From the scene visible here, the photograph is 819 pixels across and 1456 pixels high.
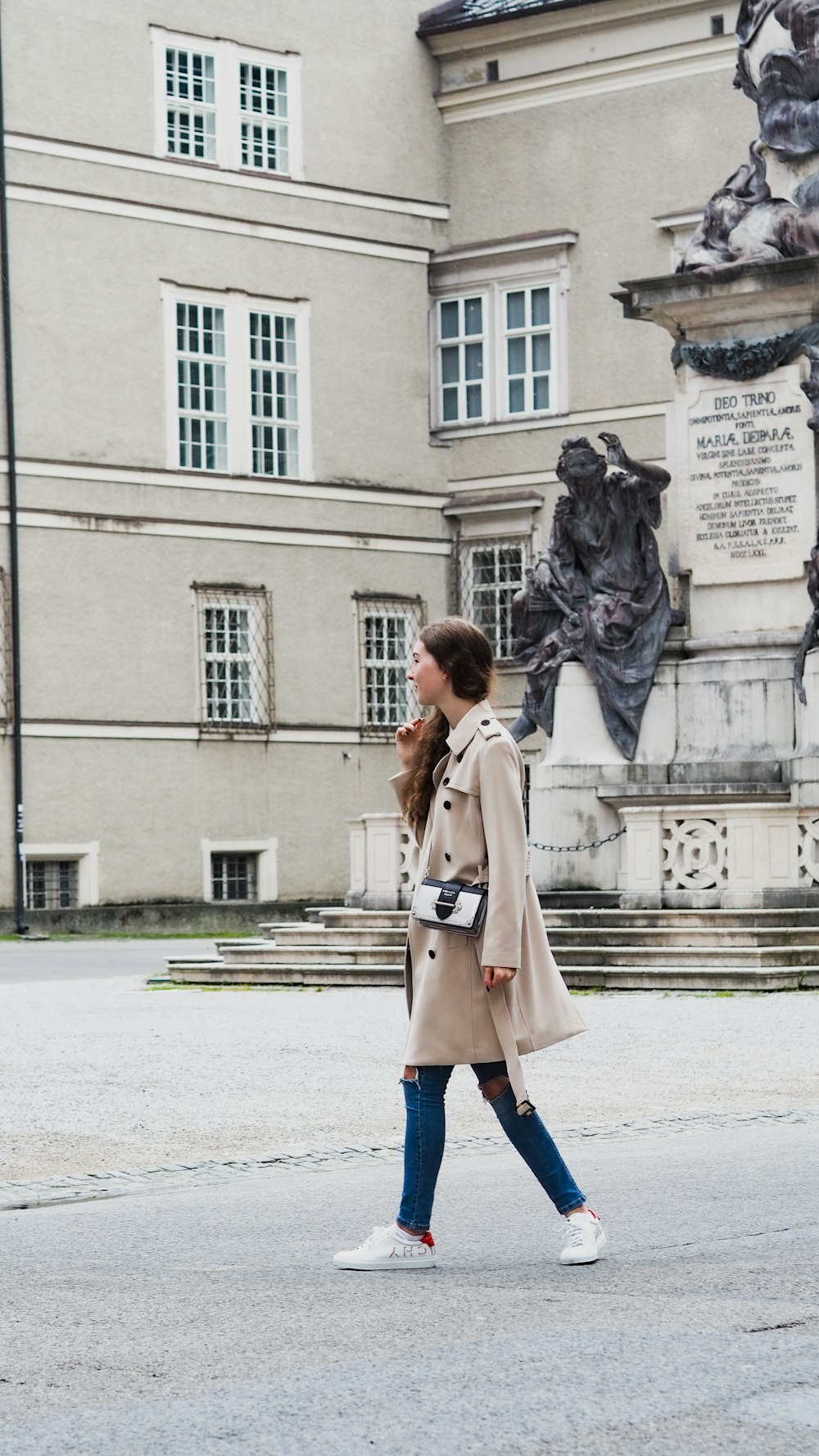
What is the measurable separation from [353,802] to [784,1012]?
25544 mm

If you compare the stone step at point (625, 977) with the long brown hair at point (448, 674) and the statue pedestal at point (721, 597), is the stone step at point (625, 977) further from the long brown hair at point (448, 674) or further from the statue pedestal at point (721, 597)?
the long brown hair at point (448, 674)

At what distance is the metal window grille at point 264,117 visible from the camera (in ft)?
136

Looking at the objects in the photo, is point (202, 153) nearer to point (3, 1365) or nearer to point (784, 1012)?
point (784, 1012)

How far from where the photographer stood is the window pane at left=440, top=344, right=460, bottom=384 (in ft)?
143

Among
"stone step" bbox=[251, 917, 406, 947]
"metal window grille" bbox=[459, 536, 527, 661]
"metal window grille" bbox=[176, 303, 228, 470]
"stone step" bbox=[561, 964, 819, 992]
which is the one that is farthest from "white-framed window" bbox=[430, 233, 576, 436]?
"stone step" bbox=[561, 964, 819, 992]

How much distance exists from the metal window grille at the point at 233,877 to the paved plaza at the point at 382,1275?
2493cm

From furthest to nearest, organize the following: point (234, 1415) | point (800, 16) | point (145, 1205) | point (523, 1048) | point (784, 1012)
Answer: point (800, 16)
point (784, 1012)
point (145, 1205)
point (523, 1048)
point (234, 1415)

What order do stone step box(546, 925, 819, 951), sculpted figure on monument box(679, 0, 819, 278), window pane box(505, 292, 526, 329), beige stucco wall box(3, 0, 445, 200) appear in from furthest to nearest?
window pane box(505, 292, 526, 329) < beige stucco wall box(3, 0, 445, 200) < sculpted figure on monument box(679, 0, 819, 278) < stone step box(546, 925, 819, 951)

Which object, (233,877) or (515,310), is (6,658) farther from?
(515,310)

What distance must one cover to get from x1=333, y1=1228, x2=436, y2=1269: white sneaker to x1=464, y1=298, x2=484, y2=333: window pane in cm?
3662

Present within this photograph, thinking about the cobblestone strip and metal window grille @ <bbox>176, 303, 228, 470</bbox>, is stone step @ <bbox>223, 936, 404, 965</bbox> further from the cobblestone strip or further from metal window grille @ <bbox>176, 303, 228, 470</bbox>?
metal window grille @ <bbox>176, 303, 228, 470</bbox>

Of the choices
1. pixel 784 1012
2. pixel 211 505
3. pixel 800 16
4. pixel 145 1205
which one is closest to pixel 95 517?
pixel 211 505

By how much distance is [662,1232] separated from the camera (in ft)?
27.2

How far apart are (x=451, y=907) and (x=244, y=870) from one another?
33327mm
